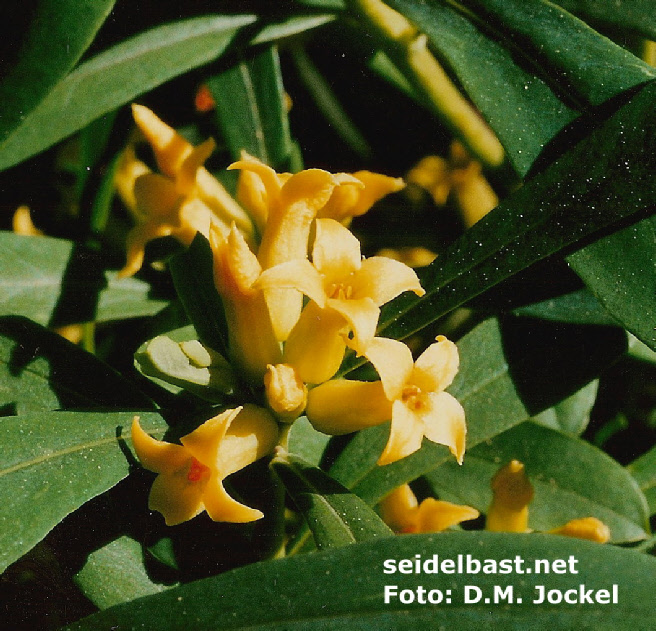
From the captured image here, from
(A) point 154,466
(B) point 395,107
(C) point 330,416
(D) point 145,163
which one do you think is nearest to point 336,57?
(B) point 395,107

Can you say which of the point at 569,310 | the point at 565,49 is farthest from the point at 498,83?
the point at 569,310

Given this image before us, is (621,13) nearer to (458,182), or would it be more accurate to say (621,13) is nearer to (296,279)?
(458,182)

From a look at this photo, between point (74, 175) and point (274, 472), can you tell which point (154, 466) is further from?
point (74, 175)

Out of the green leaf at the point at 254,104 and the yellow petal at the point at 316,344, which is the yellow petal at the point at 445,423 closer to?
the yellow petal at the point at 316,344

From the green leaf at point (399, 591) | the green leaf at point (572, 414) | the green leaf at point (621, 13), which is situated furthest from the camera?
the green leaf at point (572, 414)

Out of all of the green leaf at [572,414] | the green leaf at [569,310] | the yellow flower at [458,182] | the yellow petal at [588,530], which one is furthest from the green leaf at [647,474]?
the yellow flower at [458,182]

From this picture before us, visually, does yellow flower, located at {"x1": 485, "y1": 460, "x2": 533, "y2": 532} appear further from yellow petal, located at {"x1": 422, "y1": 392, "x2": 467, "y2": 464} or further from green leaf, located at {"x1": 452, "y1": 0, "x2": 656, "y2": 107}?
green leaf, located at {"x1": 452, "y1": 0, "x2": 656, "y2": 107}
